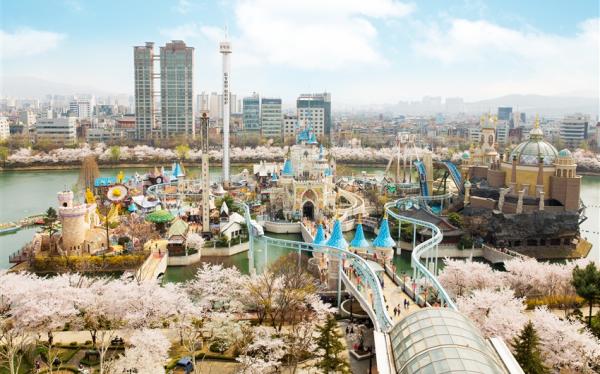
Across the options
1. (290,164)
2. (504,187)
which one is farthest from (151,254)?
(504,187)

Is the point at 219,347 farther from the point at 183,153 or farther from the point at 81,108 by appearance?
the point at 81,108

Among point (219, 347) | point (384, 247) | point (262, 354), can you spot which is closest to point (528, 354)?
point (262, 354)

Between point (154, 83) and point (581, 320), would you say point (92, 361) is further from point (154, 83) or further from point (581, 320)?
point (154, 83)

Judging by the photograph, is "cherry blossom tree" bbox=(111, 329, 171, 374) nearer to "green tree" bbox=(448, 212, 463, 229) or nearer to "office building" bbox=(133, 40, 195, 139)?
"green tree" bbox=(448, 212, 463, 229)

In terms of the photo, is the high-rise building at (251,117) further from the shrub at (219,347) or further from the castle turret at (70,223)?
the shrub at (219,347)

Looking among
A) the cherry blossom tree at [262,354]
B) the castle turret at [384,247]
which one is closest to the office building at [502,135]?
the castle turret at [384,247]

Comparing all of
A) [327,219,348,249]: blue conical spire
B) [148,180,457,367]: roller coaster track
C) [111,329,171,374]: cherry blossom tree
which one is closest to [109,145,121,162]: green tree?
[148,180,457,367]: roller coaster track
